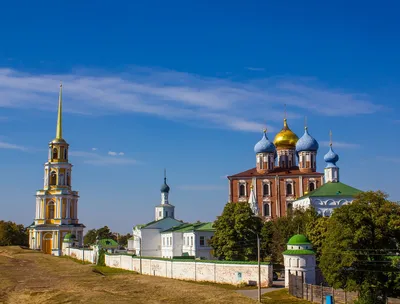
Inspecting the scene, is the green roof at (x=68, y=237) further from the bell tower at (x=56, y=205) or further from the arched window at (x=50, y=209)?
the arched window at (x=50, y=209)

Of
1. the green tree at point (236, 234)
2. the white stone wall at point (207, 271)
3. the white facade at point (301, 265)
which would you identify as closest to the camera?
the white facade at point (301, 265)

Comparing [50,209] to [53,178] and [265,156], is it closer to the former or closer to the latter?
[53,178]

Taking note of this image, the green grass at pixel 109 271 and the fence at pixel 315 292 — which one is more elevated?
the fence at pixel 315 292

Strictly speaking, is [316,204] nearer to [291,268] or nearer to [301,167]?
[301,167]

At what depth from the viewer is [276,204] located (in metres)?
78.4

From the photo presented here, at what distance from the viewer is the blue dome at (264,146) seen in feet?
269

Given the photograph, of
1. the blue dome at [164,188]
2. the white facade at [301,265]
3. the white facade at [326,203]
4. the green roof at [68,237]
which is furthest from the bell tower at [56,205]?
the white facade at [301,265]

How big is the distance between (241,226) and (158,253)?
2231 centimetres

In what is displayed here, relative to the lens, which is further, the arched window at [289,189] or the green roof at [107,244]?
the arched window at [289,189]

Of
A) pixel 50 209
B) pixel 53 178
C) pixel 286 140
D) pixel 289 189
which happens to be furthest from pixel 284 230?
pixel 53 178

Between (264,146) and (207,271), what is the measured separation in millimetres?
41506

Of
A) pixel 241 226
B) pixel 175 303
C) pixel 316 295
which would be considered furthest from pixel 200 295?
pixel 241 226

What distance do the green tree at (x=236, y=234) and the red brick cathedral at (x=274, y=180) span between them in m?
25.1

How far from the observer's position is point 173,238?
64062 millimetres
